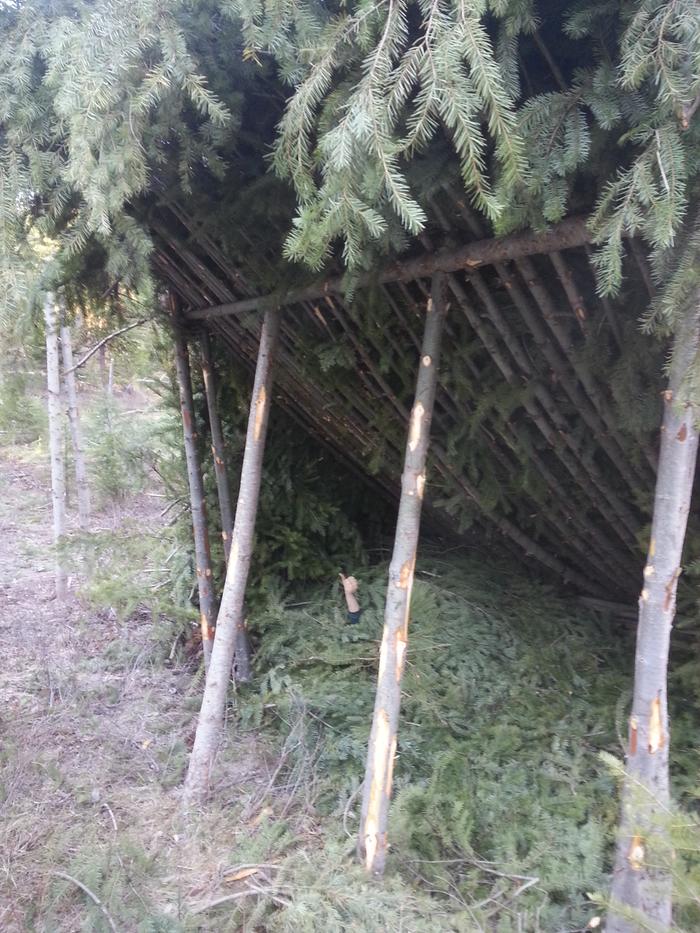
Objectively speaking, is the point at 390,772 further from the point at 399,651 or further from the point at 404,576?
the point at 404,576

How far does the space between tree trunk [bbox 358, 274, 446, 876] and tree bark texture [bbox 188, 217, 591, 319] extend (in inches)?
4.2

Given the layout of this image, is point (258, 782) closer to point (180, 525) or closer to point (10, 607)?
point (180, 525)

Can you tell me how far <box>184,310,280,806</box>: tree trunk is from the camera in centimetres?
392

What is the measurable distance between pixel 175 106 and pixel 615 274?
182cm

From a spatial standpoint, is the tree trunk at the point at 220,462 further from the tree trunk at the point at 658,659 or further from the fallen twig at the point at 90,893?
the tree trunk at the point at 658,659

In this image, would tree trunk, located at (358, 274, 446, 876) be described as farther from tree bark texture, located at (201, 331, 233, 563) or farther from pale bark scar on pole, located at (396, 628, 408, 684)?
tree bark texture, located at (201, 331, 233, 563)

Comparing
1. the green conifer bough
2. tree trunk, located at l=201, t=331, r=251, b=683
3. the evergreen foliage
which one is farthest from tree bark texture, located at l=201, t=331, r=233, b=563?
the green conifer bough

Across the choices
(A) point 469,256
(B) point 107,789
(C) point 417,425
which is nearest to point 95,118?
(A) point 469,256

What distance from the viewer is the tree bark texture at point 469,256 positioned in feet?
8.29

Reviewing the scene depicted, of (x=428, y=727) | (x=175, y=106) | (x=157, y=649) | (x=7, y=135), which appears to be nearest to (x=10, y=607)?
(x=157, y=649)

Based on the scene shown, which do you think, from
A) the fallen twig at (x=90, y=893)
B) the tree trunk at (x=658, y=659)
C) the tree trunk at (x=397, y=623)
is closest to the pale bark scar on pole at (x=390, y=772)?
the tree trunk at (x=397, y=623)

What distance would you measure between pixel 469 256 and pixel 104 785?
3.75 metres

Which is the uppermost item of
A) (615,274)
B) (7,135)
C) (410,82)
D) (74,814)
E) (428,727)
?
(7,135)

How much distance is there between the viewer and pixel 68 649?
6230 millimetres
